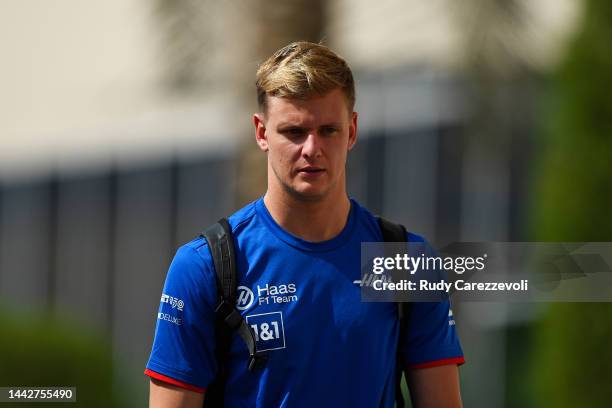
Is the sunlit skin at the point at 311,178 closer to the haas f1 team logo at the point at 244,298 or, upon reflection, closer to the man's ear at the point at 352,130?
the man's ear at the point at 352,130

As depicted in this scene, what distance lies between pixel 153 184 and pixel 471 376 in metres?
6.47

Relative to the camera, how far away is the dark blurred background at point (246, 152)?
7.77 m

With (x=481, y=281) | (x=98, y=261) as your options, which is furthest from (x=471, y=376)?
(x=98, y=261)

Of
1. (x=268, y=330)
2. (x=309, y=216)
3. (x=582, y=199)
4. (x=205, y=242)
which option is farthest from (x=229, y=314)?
(x=582, y=199)

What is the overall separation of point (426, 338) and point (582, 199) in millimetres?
4889

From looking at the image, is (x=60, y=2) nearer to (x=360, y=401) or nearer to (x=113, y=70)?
(x=113, y=70)

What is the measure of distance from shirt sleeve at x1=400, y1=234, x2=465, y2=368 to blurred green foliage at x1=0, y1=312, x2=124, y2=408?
4346 millimetres

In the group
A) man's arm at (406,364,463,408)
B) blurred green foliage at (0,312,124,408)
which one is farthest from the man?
blurred green foliage at (0,312,124,408)

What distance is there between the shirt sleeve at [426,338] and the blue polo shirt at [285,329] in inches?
3.0

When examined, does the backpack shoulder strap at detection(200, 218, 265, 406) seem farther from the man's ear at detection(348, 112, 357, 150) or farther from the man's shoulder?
the man's ear at detection(348, 112, 357, 150)

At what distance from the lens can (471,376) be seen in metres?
10.2

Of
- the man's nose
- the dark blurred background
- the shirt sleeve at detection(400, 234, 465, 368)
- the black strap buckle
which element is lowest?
the black strap buckle

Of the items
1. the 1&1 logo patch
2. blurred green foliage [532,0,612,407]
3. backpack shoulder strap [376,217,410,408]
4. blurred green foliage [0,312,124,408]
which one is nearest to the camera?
the 1&1 logo patch

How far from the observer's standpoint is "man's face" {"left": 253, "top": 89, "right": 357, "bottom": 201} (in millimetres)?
3129
